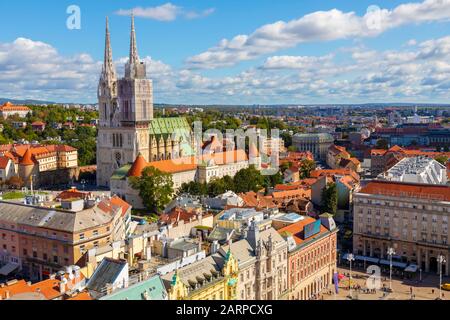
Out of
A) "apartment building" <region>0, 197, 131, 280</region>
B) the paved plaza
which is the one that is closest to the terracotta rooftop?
the paved plaza

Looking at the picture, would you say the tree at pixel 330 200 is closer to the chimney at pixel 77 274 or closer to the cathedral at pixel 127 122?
the cathedral at pixel 127 122

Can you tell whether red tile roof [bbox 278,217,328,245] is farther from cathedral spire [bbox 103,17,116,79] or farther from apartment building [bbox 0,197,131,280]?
cathedral spire [bbox 103,17,116,79]

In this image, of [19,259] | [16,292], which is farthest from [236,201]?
[16,292]

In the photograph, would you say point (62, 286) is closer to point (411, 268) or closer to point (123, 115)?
point (411, 268)

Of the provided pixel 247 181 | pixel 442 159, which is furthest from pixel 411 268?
pixel 442 159

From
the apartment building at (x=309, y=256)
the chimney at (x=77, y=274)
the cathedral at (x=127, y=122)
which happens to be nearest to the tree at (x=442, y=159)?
the cathedral at (x=127, y=122)

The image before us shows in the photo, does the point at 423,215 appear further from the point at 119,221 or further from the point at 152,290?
the point at 152,290

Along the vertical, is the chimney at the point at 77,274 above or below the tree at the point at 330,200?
above
